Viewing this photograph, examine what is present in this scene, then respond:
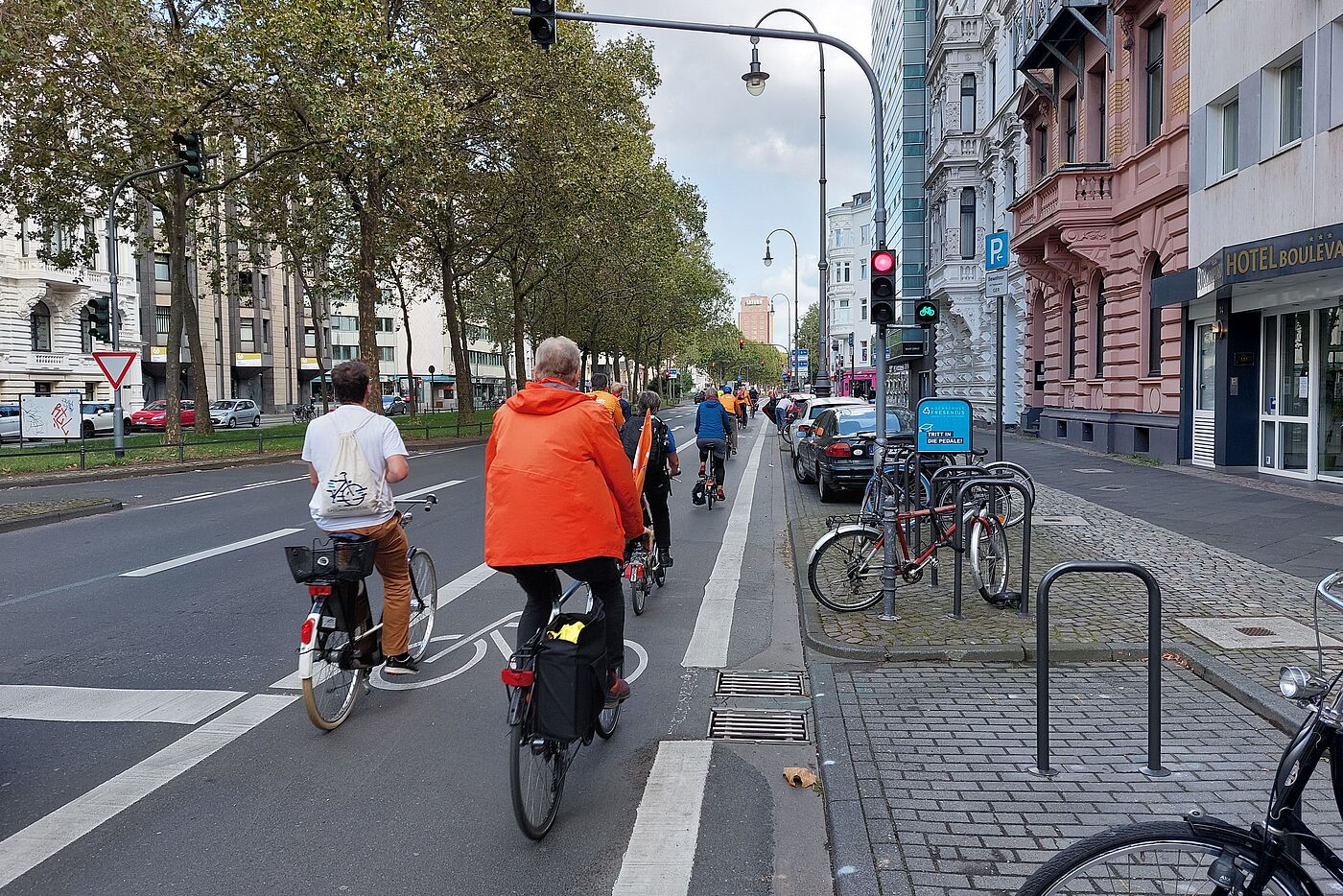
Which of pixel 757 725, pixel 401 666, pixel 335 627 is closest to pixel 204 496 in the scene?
pixel 401 666

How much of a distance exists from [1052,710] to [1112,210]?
1923cm

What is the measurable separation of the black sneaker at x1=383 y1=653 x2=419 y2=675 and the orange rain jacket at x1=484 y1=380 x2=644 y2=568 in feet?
6.49

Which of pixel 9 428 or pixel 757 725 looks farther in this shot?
pixel 9 428

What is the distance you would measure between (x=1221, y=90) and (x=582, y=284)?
3299cm

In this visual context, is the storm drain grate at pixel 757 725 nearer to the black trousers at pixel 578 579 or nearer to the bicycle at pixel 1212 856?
the black trousers at pixel 578 579

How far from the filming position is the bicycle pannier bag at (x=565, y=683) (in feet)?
12.6

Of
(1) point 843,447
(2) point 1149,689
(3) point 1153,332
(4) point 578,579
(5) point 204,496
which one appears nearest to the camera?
(4) point 578,579

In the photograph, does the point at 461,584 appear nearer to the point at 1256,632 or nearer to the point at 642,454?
the point at 642,454

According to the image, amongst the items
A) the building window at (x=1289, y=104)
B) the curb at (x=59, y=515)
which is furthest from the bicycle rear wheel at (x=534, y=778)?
the building window at (x=1289, y=104)

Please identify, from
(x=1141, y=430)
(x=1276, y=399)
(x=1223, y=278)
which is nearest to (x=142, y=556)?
(x=1223, y=278)

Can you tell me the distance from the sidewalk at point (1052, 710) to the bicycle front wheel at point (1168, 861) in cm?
121

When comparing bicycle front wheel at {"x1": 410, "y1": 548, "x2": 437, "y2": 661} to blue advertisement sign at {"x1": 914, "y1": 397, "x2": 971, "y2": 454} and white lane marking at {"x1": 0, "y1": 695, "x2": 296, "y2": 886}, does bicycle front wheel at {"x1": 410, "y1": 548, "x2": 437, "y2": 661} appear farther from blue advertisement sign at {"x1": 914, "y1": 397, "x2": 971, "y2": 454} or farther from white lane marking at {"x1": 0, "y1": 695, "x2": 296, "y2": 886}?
blue advertisement sign at {"x1": 914, "y1": 397, "x2": 971, "y2": 454}

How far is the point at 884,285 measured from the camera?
8539 millimetres

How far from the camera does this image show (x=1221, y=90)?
1703 centimetres
